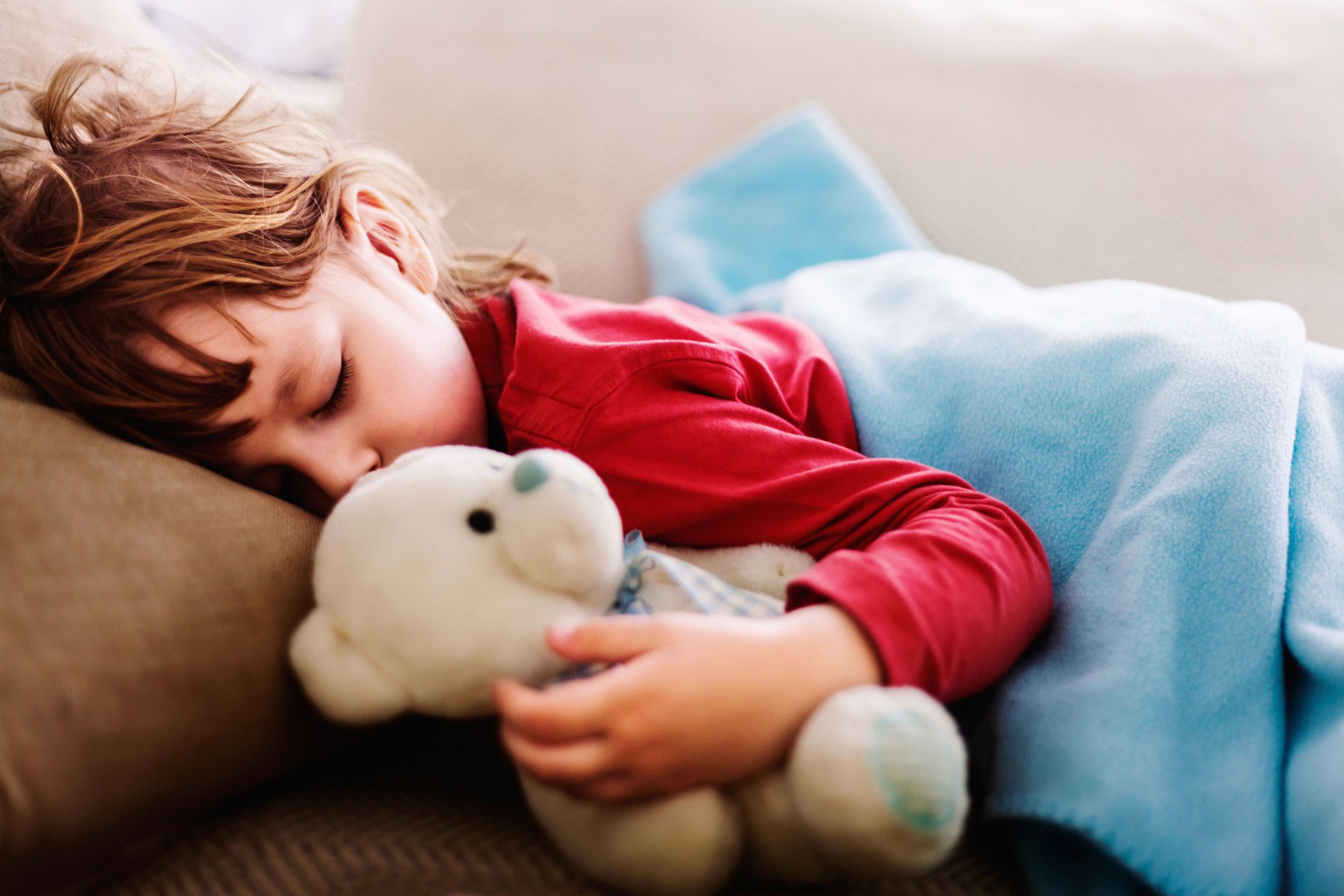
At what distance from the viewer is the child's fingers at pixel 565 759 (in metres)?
0.42

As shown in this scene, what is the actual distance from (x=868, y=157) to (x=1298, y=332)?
0.58 meters

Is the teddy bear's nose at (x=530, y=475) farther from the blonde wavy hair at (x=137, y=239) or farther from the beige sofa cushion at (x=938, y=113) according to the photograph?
the beige sofa cushion at (x=938, y=113)

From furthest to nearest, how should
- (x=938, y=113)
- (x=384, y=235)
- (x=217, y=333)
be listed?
(x=938, y=113)
(x=384, y=235)
(x=217, y=333)

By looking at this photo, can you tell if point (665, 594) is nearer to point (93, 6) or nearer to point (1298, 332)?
point (1298, 332)

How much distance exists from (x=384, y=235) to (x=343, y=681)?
0.48 m

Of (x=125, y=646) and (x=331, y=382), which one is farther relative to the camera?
(x=331, y=382)

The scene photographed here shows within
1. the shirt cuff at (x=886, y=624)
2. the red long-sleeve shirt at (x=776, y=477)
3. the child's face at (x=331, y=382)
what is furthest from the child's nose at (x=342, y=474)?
the shirt cuff at (x=886, y=624)

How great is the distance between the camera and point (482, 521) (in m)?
0.47

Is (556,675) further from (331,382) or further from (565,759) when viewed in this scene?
(331,382)

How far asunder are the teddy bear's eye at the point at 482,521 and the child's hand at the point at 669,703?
0.21ft

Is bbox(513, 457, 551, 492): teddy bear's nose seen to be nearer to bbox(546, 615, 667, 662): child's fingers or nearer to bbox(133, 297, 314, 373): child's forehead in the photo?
bbox(546, 615, 667, 662): child's fingers

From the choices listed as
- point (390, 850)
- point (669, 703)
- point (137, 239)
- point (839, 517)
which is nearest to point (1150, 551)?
point (839, 517)

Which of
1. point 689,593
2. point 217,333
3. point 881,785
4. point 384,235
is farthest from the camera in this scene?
point 384,235

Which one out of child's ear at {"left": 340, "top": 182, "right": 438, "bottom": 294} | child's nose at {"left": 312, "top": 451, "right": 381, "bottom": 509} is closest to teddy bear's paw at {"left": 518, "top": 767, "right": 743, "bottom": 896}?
child's nose at {"left": 312, "top": 451, "right": 381, "bottom": 509}
